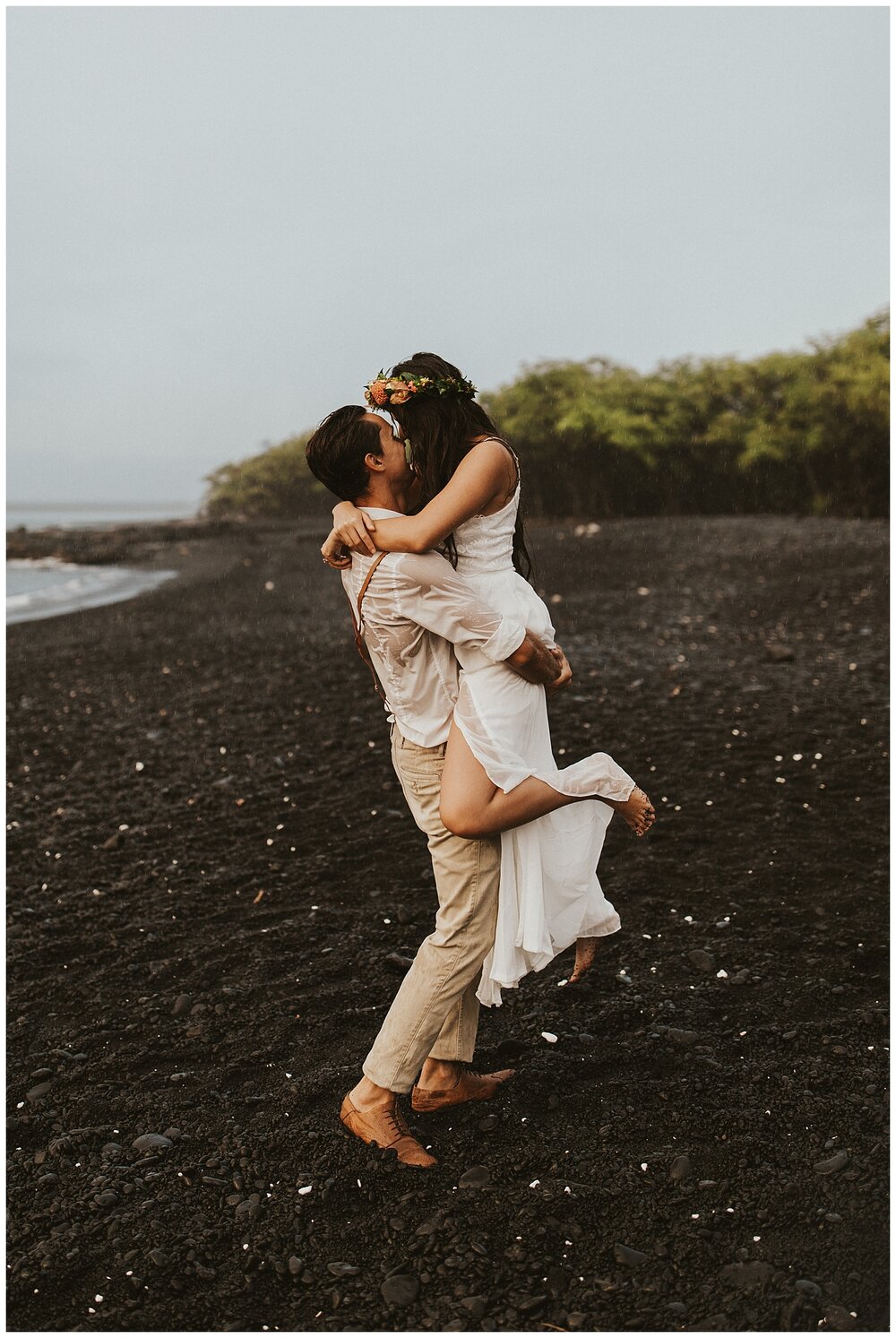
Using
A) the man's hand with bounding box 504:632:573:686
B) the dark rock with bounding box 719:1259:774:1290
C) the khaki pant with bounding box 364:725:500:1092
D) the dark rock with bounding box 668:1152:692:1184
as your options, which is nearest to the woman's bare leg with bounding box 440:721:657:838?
the khaki pant with bounding box 364:725:500:1092

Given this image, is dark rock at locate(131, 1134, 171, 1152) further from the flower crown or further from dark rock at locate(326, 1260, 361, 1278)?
the flower crown

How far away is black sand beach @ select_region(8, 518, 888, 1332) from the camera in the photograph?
2.91 meters

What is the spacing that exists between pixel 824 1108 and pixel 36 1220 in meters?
2.59

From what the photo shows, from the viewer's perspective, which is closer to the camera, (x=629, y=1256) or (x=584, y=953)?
(x=629, y=1256)

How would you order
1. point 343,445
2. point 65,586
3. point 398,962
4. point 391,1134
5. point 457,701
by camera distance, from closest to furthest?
1. point 343,445
2. point 457,701
3. point 391,1134
4. point 398,962
5. point 65,586

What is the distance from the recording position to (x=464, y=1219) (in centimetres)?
306

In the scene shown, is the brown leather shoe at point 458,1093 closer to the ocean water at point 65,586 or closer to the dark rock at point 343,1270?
the dark rock at point 343,1270

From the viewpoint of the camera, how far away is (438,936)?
324cm

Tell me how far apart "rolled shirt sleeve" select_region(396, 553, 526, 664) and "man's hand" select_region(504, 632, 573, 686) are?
3 cm

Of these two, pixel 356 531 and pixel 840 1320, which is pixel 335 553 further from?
pixel 840 1320

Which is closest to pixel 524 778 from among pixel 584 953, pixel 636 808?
pixel 636 808

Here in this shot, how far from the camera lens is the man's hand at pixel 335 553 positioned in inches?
120

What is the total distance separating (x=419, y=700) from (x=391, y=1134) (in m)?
1.42

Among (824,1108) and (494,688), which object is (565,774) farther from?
(824,1108)
